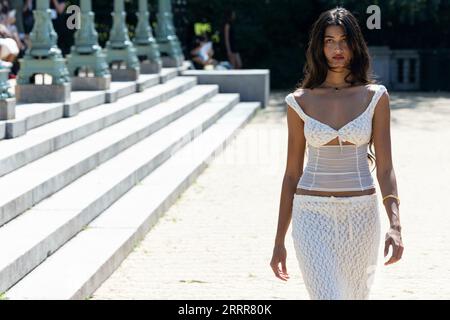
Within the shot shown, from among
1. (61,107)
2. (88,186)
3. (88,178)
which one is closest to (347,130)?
(88,186)

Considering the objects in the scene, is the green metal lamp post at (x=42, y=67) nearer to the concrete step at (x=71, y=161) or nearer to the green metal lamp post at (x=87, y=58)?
the concrete step at (x=71, y=161)

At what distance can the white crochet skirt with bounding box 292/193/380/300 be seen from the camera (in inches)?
186

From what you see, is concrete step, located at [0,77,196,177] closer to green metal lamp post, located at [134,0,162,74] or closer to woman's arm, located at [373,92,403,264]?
green metal lamp post, located at [134,0,162,74]

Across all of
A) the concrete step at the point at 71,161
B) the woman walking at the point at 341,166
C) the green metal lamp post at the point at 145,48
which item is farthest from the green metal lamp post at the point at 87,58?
the woman walking at the point at 341,166

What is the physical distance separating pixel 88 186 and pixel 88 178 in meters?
0.44

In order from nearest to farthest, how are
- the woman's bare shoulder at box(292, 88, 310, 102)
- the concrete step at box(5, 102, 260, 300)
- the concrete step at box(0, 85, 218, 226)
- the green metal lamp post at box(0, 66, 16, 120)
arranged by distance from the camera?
the woman's bare shoulder at box(292, 88, 310, 102) → the concrete step at box(5, 102, 260, 300) → the concrete step at box(0, 85, 218, 226) → the green metal lamp post at box(0, 66, 16, 120)

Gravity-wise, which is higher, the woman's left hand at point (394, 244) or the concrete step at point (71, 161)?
the woman's left hand at point (394, 244)

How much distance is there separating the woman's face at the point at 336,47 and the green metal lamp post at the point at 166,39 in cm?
1781

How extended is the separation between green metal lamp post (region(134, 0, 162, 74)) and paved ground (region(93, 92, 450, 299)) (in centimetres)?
476

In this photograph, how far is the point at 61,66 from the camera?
44.9 ft

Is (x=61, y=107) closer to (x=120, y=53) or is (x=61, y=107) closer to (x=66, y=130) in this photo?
(x=66, y=130)

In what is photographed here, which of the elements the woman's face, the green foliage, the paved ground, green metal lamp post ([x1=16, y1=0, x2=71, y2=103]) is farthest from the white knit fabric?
the green foliage

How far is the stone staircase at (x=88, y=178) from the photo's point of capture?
24.7ft

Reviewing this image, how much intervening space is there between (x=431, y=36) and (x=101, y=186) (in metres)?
19.0
